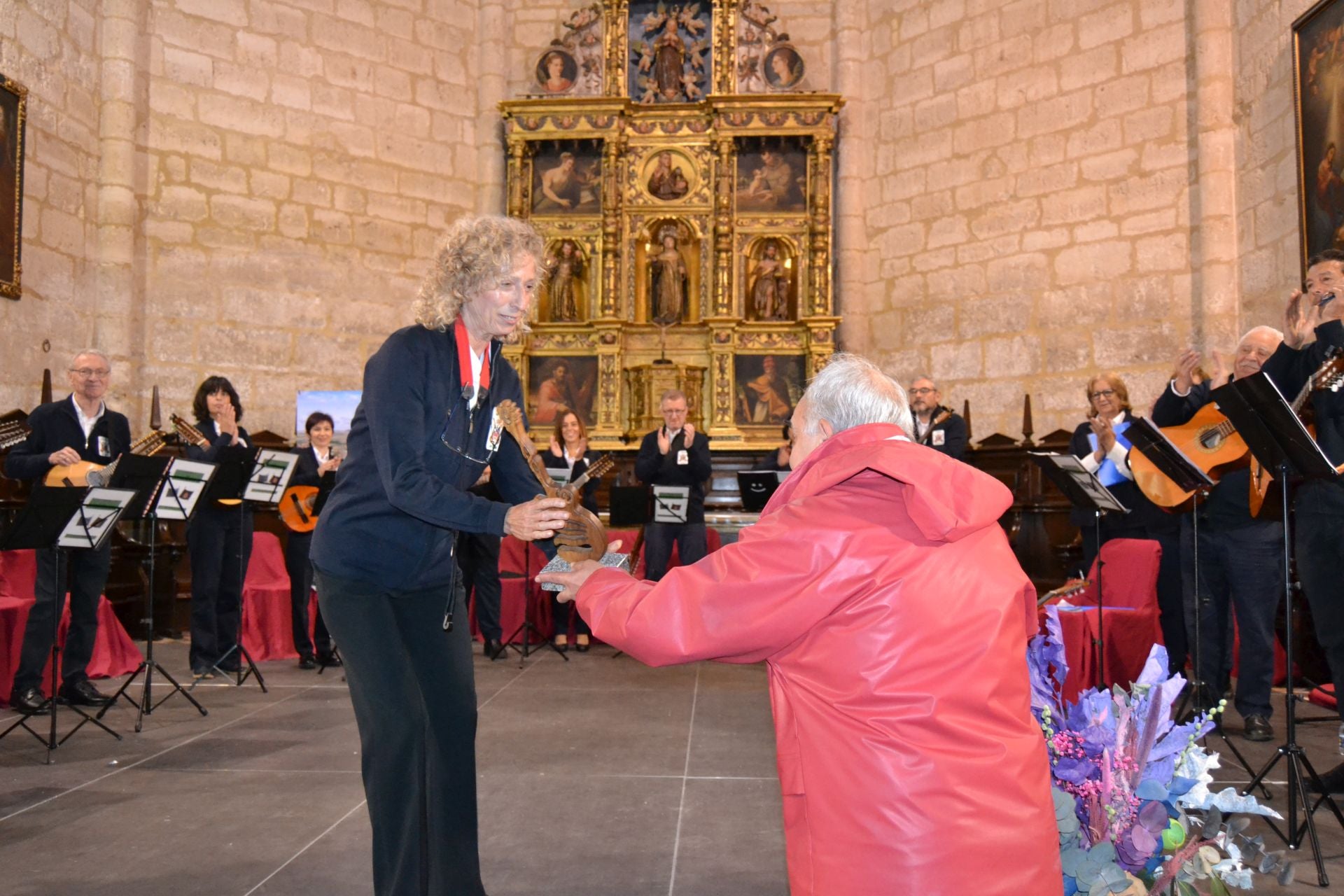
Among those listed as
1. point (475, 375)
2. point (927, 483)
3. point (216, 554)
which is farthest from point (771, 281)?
point (927, 483)

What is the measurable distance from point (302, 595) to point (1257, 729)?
5559 millimetres

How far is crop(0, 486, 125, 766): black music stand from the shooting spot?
15.3 feet

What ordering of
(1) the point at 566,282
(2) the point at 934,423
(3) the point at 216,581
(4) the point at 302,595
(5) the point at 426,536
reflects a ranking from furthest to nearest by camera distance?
(1) the point at 566,282
(2) the point at 934,423
(4) the point at 302,595
(3) the point at 216,581
(5) the point at 426,536

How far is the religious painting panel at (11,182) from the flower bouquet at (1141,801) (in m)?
8.95

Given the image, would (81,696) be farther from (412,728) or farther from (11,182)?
(11,182)

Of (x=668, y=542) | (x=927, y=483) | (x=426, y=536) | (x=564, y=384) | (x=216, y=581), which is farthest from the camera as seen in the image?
(x=564, y=384)

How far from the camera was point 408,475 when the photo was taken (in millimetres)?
2336

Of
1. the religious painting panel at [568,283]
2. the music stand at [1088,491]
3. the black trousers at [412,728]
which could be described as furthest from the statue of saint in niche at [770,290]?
the black trousers at [412,728]

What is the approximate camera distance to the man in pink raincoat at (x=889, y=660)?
171 centimetres

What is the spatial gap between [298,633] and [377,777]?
523 cm

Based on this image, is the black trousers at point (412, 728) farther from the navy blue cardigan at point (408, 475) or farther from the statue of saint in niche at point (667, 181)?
the statue of saint in niche at point (667, 181)

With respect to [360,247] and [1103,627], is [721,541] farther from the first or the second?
[360,247]

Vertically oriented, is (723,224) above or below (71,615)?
above

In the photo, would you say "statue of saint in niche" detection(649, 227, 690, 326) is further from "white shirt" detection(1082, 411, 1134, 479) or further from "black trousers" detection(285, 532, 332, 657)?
"white shirt" detection(1082, 411, 1134, 479)
